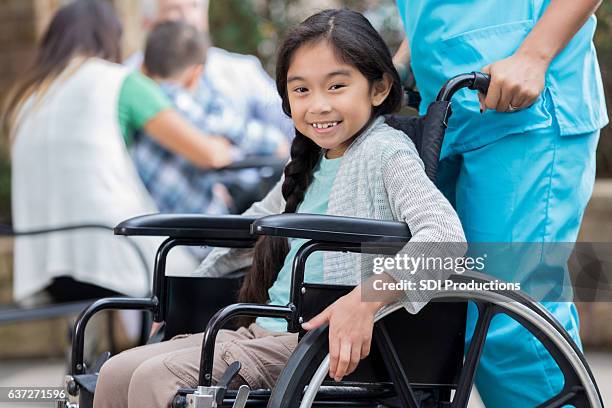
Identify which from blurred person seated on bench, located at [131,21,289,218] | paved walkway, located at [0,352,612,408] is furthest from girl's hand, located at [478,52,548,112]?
blurred person seated on bench, located at [131,21,289,218]

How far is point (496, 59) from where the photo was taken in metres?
2.32

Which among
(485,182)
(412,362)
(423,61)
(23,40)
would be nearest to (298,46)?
(423,61)

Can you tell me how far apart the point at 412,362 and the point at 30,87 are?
3.28 m

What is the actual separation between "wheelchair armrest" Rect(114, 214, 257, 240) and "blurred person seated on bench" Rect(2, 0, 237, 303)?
7.60 ft

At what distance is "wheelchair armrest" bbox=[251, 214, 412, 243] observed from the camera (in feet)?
6.54

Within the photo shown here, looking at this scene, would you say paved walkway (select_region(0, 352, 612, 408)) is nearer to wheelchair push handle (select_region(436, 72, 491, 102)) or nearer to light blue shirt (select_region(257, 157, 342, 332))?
light blue shirt (select_region(257, 157, 342, 332))

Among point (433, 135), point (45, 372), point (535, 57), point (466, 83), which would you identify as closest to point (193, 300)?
point (433, 135)

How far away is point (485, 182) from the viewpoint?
2.31m

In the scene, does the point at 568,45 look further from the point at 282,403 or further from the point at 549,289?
the point at 282,403

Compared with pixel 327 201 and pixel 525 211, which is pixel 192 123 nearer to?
pixel 327 201

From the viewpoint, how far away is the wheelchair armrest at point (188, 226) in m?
2.38

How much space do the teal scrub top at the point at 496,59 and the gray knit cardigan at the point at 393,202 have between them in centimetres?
14

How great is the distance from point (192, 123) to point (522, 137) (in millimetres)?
2838

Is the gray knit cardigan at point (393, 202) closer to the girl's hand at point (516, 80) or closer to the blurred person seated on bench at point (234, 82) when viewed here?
the girl's hand at point (516, 80)
